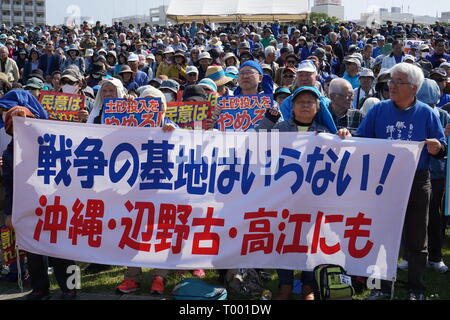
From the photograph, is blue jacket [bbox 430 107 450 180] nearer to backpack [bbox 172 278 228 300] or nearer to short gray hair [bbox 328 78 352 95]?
short gray hair [bbox 328 78 352 95]

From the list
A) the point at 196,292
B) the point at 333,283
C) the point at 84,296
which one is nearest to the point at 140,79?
the point at 84,296

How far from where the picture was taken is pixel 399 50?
34.9ft

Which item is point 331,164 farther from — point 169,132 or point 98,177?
point 98,177

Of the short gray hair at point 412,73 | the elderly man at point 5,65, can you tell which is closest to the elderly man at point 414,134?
the short gray hair at point 412,73

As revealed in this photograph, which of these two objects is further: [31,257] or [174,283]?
[174,283]

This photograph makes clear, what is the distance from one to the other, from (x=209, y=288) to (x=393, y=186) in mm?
1792

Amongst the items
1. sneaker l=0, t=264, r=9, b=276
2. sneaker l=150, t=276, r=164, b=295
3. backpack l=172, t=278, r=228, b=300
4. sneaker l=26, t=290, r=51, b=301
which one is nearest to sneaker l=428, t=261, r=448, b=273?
backpack l=172, t=278, r=228, b=300

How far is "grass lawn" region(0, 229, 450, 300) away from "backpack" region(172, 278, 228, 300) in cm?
28

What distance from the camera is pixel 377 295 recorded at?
4.37m

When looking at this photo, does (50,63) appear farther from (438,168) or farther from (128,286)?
(438,168)

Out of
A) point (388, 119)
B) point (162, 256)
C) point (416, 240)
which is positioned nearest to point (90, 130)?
point (162, 256)

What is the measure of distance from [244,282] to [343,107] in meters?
2.07

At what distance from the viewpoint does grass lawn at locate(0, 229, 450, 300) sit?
452 centimetres

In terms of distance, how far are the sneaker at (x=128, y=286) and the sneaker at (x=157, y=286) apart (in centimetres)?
17
